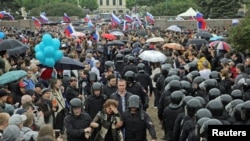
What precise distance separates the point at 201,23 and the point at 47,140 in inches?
933

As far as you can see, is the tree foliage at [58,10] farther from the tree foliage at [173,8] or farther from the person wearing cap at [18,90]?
the person wearing cap at [18,90]

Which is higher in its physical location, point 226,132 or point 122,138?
point 226,132

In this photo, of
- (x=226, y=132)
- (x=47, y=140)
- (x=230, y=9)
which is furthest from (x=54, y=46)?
(x=230, y=9)

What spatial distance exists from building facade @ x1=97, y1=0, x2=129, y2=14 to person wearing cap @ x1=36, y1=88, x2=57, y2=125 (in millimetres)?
129193

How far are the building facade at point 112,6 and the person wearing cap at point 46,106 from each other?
12919 centimetres

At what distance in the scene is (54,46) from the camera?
13.2 metres

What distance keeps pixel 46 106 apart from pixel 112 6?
5204 inches

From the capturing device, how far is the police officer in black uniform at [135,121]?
30.6 ft

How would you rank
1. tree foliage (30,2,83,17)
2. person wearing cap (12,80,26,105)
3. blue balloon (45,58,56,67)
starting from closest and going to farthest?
person wearing cap (12,80,26,105) → blue balloon (45,58,56,67) → tree foliage (30,2,83,17)

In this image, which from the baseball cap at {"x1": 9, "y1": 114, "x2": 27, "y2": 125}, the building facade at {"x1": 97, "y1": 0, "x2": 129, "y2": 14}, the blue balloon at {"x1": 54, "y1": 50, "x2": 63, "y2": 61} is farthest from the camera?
the building facade at {"x1": 97, "y1": 0, "x2": 129, "y2": 14}

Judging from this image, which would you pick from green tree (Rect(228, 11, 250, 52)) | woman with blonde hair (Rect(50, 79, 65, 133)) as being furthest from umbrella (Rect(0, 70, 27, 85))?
green tree (Rect(228, 11, 250, 52))

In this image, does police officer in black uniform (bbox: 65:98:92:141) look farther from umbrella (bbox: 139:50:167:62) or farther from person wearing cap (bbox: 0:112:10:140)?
umbrella (bbox: 139:50:167:62)

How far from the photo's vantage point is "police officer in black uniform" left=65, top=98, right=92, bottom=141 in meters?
9.12

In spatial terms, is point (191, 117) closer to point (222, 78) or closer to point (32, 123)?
point (32, 123)
